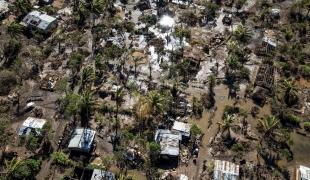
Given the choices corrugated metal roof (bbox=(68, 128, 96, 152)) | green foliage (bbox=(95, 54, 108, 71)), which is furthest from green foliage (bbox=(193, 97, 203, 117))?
green foliage (bbox=(95, 54, 108, 71))

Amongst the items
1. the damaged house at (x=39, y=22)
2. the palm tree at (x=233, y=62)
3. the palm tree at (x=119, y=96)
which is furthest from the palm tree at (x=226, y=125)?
the damaged house at (x=39, y=22)

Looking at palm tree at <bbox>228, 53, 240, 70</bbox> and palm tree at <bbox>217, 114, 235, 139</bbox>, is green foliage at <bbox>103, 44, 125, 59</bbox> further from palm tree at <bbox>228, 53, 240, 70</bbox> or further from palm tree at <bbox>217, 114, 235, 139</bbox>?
palm tree at <bbox>217, 114, 235, 139</bbox>

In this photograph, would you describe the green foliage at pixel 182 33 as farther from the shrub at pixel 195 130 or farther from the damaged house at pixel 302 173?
the damaged house at pixel 302 173

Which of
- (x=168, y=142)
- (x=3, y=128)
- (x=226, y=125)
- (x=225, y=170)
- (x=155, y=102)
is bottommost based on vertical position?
(x=225, y=170)

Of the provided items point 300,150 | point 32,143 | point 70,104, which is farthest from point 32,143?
point 300,150

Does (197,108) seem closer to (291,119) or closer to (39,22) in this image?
(291,119)

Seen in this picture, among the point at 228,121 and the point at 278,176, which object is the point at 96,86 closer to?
the point at 228,121
